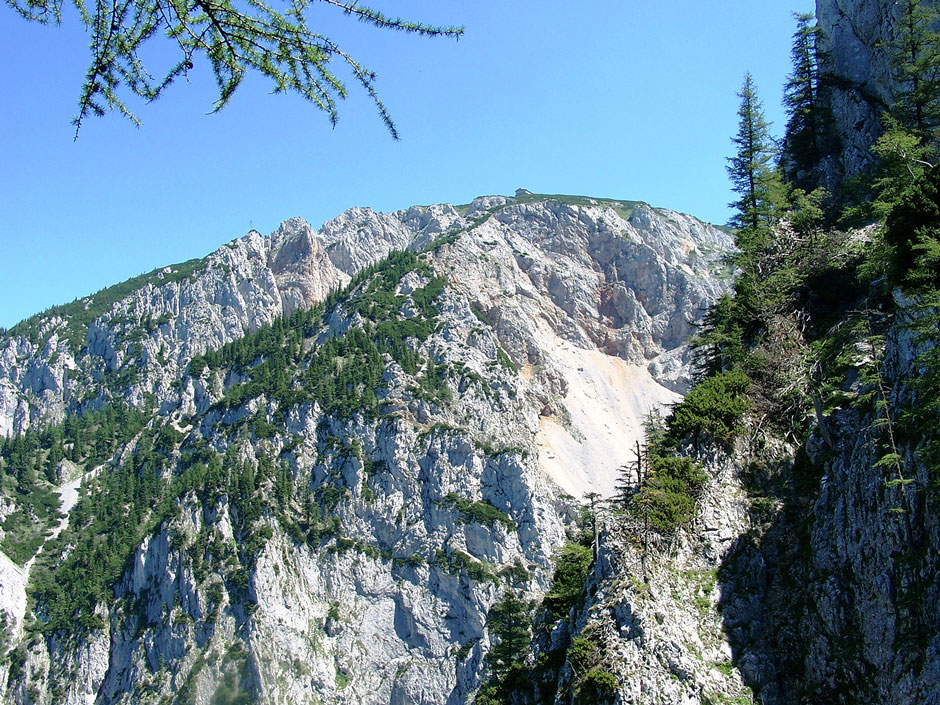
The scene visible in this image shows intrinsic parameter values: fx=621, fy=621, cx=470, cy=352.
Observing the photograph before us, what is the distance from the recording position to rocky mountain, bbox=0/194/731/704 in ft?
304

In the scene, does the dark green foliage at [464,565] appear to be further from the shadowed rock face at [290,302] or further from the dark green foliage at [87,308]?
the dark green foliage at [87,308]

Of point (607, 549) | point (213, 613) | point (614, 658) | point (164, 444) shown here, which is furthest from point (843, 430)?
point (164, 444)

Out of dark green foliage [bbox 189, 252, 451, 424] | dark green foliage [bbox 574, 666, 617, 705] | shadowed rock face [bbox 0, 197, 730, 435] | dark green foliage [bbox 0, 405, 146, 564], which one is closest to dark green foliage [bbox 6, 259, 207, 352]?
shadowed rock face [bbox 0, 197, 730, 435]

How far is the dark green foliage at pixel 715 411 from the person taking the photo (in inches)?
1022

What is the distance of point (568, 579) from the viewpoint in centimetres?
3691

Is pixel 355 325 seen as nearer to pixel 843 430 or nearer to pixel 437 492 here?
pixel 437 492

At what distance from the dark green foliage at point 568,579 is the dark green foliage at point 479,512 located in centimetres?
6299

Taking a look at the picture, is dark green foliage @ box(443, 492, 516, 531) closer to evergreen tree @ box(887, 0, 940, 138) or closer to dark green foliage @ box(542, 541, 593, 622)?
dark green foliage @ box(542, 541, 593, 622)

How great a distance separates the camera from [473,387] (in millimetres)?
122438

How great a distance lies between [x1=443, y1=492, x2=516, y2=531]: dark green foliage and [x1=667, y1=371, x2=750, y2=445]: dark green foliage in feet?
254

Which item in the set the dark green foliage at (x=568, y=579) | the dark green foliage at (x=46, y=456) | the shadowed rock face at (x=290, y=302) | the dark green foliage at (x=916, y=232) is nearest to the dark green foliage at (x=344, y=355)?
the shadowed rock face at (x=290, y=302)

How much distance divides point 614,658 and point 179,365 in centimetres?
15578

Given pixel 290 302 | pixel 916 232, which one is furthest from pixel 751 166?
pixel 290 302

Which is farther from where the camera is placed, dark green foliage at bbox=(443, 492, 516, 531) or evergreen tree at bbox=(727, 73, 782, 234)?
dark green foliage at bbox=(443, 492, 516, 531)
